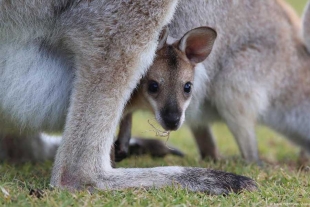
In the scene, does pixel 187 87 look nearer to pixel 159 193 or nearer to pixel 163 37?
pixel 163 37

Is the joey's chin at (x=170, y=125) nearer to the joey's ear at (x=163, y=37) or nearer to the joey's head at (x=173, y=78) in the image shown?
the joey's head at (x=173, y=78)

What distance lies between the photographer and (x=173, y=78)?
332cm

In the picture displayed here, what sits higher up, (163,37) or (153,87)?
(163,37)

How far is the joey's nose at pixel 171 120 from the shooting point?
3.21 meters

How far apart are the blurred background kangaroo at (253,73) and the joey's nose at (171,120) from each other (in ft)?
2.09

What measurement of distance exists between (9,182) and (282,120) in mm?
2169

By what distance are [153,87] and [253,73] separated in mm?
1047

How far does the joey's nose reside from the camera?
Answer: 3215 mm

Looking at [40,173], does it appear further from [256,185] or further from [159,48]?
[256,185]

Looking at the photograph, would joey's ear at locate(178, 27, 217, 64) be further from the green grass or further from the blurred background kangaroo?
the green grass

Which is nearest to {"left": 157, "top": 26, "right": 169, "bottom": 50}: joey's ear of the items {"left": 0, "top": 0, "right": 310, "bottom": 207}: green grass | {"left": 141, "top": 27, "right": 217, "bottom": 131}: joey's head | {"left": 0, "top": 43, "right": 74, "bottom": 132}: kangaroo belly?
{"left": 141, "top": 27, "right": 217, "bottom": 131}: joey's head

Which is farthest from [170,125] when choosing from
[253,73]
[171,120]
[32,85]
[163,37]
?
[253,73]

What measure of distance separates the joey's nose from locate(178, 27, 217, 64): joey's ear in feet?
1.33

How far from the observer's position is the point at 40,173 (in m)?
3.52
